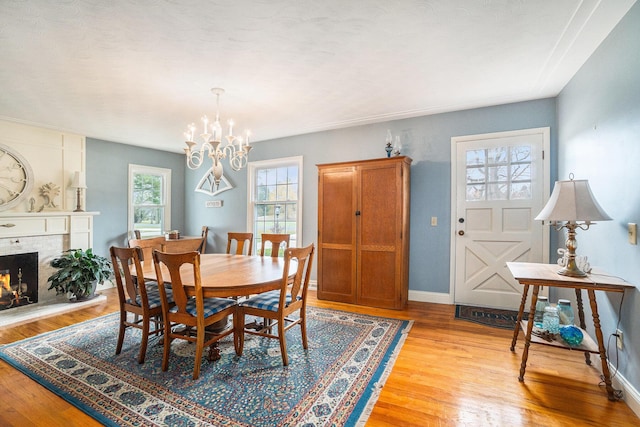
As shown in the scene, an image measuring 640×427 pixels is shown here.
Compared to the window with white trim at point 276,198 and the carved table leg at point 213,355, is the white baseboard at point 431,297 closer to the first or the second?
the window with white trim at point 276,198

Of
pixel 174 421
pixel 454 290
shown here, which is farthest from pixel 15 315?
Answer: pixel 454 290

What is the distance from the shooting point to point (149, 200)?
18.0 feet

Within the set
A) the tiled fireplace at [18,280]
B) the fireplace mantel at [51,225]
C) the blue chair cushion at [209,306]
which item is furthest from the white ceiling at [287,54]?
the blue chair cushion at [209,306]

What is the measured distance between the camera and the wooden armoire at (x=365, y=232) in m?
3.54

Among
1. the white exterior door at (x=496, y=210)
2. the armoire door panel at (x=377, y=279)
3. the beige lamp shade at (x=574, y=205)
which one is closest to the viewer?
the beige lamp shade at (x=574, y=205)

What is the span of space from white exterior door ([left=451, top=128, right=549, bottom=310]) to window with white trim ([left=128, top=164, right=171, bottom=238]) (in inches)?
197

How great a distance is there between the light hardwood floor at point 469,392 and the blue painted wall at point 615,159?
0.32 meters

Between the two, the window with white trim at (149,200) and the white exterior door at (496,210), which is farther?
the window with white trim at (149,200)

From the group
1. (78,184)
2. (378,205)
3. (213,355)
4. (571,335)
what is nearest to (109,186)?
(78,184)

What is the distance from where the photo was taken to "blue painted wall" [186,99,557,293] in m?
3.45

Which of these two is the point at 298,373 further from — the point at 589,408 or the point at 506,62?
the point at 506,62

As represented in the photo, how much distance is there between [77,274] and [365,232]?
3640mm

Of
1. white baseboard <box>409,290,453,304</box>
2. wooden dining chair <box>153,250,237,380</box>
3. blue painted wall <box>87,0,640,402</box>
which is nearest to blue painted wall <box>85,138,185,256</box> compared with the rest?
blue painted wall <box>87,0,640,402</box>

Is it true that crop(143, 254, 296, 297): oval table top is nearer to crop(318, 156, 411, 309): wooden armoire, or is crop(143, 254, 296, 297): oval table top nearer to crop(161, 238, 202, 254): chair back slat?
crop(318, 156, 411, 309): wooden armoire
